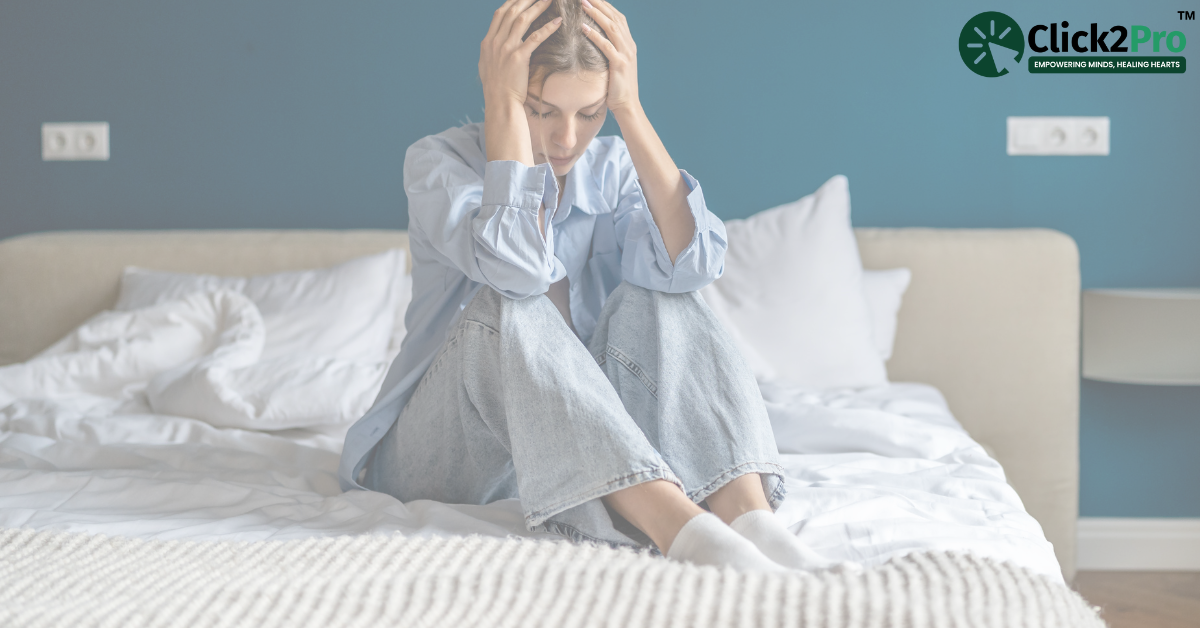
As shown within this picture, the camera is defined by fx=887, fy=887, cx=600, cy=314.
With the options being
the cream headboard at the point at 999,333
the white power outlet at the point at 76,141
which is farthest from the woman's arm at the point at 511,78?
the white power outlet at the point at 76,141

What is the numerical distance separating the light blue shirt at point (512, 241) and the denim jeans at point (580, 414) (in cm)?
4

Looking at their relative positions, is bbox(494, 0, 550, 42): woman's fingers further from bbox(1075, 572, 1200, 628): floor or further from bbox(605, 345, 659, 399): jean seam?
bbox(1075, 572, 1200, 628): floor

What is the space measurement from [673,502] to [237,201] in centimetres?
185

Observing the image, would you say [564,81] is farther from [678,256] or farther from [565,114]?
[678,256]

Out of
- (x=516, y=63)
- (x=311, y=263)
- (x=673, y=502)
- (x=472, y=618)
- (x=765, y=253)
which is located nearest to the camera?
(x=472, y=618)

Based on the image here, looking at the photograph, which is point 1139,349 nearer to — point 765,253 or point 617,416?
point 765,253

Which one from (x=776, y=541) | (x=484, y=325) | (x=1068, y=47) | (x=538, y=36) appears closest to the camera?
(x=776, y=541)

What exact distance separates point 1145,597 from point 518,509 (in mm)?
1559

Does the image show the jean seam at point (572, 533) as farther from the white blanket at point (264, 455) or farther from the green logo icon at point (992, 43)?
the green logo icon at point (992, 43)

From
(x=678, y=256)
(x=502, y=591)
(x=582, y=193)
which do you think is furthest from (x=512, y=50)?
(x=502, y=591)

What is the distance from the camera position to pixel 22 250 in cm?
214

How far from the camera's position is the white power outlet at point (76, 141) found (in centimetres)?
233

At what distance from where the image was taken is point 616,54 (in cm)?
119

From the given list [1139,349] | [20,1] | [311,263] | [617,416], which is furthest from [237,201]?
[1139,349]
